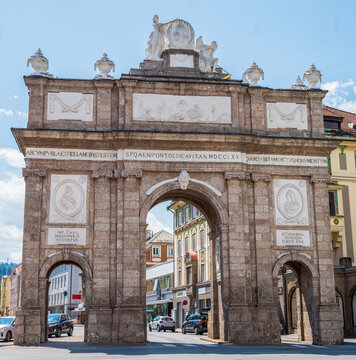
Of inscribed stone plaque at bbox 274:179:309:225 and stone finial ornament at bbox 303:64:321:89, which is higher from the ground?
stone finial ornament at bbox 303:64:321:89

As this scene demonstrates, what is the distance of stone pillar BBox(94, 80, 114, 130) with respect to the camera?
101ft

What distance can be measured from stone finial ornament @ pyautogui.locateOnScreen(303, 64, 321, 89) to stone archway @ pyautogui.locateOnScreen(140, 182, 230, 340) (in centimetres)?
896

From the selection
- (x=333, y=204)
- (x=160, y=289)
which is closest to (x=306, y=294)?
(x=333, y=204)

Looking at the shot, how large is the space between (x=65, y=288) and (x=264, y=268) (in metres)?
79.8

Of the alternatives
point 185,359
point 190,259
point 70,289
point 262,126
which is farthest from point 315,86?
point 70,289

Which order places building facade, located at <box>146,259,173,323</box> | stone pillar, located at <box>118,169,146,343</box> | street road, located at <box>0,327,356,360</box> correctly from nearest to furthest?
1. street road, located at <box>0,327,356,360</box>
2. stone pillar, located at <box>118,169,146,343</box>
3. building facade, located at <box>146,259,173,323</box>

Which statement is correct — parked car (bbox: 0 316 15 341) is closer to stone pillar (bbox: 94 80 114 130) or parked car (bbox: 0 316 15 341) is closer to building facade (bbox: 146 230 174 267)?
stone pillar (bbox: 94 80 114 130)

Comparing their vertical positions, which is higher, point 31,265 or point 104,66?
point 104,66

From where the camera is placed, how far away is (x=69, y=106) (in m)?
30.7

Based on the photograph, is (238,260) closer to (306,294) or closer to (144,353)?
(306,294)

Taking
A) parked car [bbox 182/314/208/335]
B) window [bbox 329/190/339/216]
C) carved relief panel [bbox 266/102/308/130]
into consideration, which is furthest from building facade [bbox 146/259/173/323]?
carved relief panel [bbox 266/102/308/130]

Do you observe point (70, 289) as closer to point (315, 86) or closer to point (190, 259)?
point (190, 259)

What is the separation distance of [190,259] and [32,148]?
31317 millimetres

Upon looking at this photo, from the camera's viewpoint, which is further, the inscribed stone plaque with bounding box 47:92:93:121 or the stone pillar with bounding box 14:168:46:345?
the inscribed stone plaque with bounding box 47:92:93:121
